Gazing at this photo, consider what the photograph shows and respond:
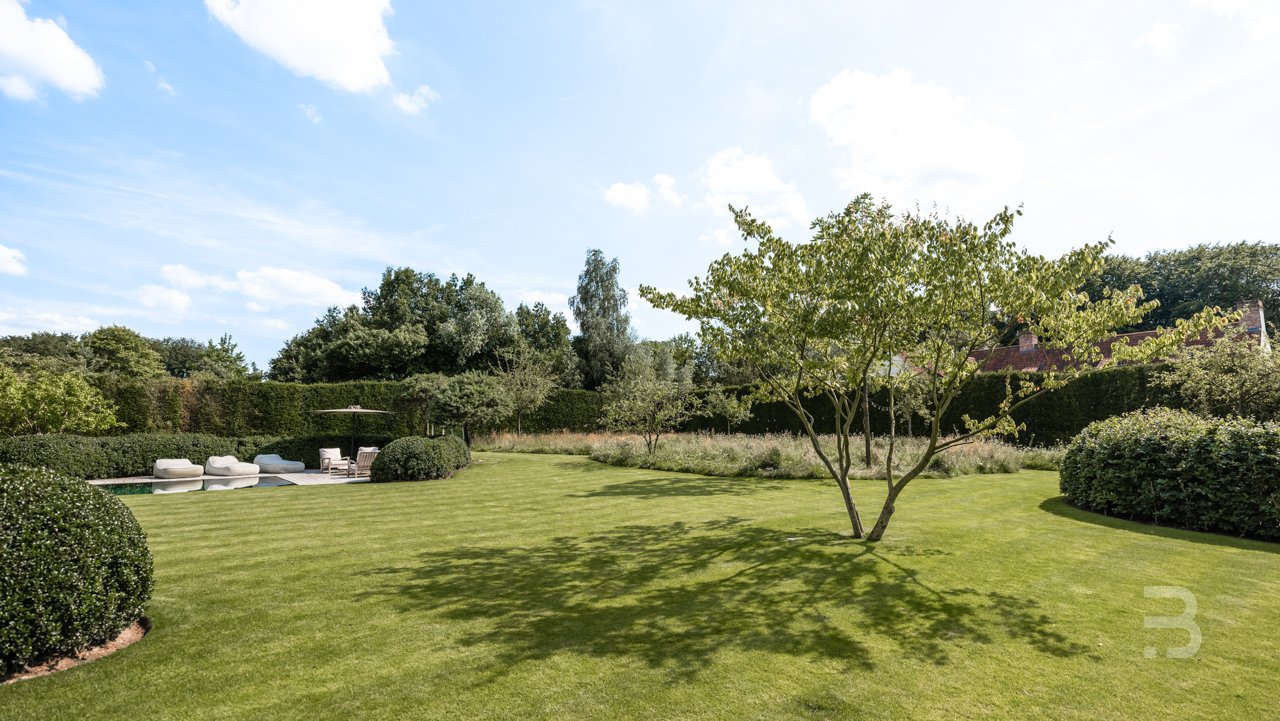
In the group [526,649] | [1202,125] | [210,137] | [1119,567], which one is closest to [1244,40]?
[1202,125]

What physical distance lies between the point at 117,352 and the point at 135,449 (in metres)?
35.1

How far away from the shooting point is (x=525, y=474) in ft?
51.4

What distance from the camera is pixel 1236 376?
1294cm

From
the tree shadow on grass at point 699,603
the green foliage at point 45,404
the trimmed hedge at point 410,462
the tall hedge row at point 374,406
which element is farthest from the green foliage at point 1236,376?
the green foliage at point 45,404

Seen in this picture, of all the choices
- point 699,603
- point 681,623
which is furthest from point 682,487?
point 681,623

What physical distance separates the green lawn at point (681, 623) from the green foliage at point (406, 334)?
1086 inches

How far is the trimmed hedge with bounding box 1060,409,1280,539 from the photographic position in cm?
787

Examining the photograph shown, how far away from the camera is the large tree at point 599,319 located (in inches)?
1501

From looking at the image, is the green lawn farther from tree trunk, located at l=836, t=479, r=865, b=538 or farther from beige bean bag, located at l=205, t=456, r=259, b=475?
beige bean bag, located at l=205, t=456, r=259, b=475

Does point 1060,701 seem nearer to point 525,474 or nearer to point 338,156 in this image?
point 338,156

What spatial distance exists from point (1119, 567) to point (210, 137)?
1329 cm

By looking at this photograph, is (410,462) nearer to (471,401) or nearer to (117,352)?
(471,401)

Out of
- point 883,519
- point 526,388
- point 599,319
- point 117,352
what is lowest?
point 883,519

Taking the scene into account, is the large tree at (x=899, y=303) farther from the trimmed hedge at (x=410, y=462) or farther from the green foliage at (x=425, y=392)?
the green foliage at (x=425, y=392)
